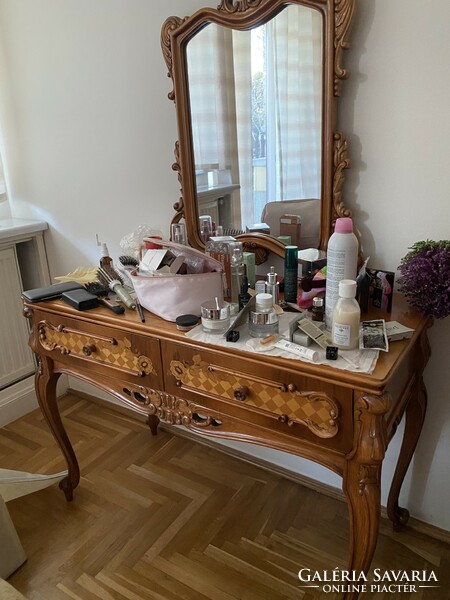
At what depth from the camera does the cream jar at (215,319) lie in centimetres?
117

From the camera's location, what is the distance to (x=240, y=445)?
1.96 m

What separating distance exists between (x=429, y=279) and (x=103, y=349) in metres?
0.90

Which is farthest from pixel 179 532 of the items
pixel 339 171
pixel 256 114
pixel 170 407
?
pixel 256 114

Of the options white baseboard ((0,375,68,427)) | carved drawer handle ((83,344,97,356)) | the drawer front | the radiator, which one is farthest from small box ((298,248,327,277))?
white baseboard ((0,375,68,427))

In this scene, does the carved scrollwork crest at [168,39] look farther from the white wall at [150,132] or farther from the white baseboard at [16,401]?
the white baseboard at [16,401]

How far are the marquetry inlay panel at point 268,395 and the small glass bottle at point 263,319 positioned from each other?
113mm

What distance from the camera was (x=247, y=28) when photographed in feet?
4.50

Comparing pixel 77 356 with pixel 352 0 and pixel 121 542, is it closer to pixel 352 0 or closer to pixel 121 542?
pixel 121 542

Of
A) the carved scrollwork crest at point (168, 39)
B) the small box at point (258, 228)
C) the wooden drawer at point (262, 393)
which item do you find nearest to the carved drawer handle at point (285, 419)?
the wooden drawer at point (262, 393)

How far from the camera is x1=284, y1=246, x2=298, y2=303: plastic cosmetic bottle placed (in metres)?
1.28

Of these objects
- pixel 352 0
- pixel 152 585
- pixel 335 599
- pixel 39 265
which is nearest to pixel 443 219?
pixel 352 0

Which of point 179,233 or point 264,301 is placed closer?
point 264,301

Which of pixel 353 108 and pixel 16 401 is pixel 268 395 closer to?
pixel 353 108

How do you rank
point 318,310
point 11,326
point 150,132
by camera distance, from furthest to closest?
point 11,326 → point 150,132 → point 318,310
